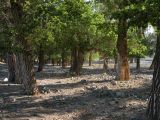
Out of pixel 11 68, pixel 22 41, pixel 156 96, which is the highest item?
pixel 22 41

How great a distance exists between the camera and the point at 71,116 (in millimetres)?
14438

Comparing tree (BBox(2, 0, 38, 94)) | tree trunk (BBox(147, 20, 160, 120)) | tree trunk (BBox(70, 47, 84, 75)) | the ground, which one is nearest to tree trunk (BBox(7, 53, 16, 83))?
the ground

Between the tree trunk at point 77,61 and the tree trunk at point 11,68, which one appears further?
the tree trunk at point 77,61

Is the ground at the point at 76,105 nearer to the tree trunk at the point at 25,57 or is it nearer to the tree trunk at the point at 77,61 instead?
the tree trunk at the point at 25,57

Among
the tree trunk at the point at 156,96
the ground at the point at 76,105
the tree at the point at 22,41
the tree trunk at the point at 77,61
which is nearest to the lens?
the tree trunk at the point at 156,96

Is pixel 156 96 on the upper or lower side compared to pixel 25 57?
lower

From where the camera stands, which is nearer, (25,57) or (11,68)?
(25,57)

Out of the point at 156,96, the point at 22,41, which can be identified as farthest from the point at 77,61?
the point at 156,96

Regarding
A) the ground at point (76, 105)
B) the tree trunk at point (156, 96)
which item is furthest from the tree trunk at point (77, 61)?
the tree trunk at point (156, 96)

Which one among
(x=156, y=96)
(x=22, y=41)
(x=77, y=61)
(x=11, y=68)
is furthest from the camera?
(x=77, y=61)

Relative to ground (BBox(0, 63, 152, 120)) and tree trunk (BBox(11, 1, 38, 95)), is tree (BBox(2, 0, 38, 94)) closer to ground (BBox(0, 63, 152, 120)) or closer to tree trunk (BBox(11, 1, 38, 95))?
tree trunk (BBox(11, 1, 38, 95))

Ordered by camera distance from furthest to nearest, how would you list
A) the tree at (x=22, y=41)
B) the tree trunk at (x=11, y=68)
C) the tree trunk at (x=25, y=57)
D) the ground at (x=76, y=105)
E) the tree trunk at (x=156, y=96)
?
the tree trunk at (x=11, y=68), the tree trunk at (x=25, y=57), the tree at (x=22, y=41), the ground at (x=76, y=105), the tree trunk at (x=156, y=96)

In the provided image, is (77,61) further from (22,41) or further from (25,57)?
(22,41)

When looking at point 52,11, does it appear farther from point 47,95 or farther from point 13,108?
point 13,108
